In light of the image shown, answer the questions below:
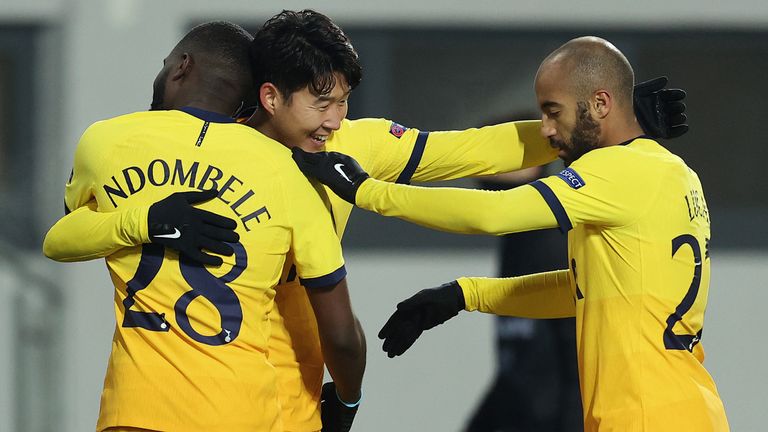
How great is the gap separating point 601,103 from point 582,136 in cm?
9

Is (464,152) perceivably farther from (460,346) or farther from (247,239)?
(460,346)

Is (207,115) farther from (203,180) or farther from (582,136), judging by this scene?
(582,136)

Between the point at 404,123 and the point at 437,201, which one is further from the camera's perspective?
the point at 404,123

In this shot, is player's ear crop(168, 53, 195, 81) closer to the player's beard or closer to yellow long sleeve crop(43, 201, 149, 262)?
yellow long sleeve crop(43, 201, 149, 262)

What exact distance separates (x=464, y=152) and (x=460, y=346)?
258cm

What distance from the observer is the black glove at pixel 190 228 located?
2666 mm

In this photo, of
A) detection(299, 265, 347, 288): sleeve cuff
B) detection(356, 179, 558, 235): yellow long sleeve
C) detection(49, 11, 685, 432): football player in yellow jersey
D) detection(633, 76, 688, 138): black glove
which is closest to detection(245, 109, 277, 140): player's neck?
detection(49, 11, 685, 432): football player in yellow jersey

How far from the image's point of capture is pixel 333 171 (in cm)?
285

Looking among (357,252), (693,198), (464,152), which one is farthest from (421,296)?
(357,252)

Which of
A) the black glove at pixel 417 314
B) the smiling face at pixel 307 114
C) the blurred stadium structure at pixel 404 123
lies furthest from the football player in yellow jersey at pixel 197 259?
the blurred stadium structure at pixel 404 123

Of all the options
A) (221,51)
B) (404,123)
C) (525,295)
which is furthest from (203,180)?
(404,123)

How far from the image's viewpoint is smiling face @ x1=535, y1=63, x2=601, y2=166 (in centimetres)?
303

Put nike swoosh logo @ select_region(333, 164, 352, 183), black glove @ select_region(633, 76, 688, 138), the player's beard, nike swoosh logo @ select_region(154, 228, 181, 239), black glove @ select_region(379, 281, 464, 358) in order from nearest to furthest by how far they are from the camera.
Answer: nike swoosh logo @ select_region(154, 228, 181, 239) → nike swoosh logo @ select_region(333, 164, 352, 183) → the player's beard → black glove @ select_region(633, 76, 688, 138) → black glove @ select_region(379, 281, 464, 358)

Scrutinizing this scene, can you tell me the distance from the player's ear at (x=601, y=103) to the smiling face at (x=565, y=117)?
0.04ft
